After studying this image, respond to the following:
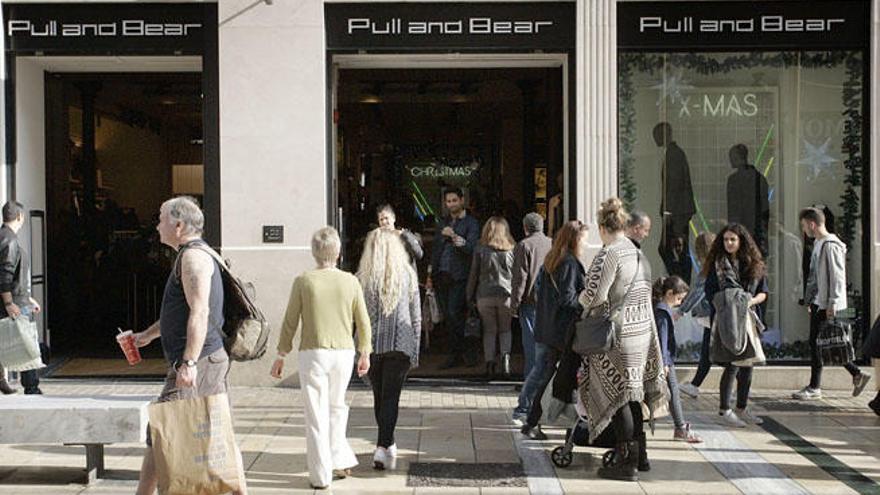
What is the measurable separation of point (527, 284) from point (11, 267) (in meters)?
4.78

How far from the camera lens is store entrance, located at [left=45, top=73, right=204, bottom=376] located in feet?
43.3

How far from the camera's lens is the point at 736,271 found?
8.95 metres

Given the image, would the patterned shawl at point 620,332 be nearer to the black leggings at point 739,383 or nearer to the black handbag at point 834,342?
the black leggings at point 739,383

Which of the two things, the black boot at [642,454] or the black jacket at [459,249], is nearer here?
the black boot at [642,454]

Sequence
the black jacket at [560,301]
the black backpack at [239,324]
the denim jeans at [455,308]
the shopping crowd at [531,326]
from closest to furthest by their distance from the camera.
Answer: the shopping crowd at [531,326]
the black backpack at [239,324]
the black jacket at [560,301]
the denim jeans at [455,308]

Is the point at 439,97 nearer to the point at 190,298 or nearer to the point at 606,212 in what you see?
the point at 606,212

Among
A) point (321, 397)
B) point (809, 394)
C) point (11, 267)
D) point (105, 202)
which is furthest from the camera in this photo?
point (105, 202)

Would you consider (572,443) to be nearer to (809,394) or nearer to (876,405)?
(876,405)

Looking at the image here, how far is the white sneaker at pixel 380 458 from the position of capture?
7.61 meters

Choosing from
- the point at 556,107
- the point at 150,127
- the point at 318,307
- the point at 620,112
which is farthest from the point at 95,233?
the point at 318,307

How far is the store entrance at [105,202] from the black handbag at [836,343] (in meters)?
7.20

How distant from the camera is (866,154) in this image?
11.4 m

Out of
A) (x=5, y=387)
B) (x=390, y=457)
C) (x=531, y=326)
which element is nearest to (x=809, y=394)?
(x=531, y=326)

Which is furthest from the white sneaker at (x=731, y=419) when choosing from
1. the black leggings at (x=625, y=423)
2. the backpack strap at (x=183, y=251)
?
the backpack strap at (x=183, y=251)
